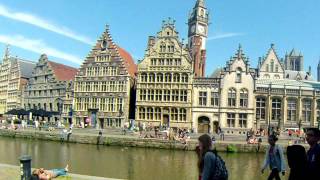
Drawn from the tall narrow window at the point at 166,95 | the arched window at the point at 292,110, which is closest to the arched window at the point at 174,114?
the tall narrow window at the point at 166,95

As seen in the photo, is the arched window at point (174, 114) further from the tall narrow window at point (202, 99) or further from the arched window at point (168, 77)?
the arched window at point (168, 77)

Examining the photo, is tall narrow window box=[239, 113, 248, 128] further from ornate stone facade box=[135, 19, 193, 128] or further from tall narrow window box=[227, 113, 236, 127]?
ornate stone facade box=[135, 19, 193, 128]

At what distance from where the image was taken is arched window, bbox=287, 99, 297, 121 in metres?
56.7

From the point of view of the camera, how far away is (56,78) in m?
67.7

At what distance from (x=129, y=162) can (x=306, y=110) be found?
3640 cm

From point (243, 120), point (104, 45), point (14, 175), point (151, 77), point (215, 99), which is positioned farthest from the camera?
point (104, 45)

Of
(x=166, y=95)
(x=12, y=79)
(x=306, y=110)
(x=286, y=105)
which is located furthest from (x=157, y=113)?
(x=12, y=79)

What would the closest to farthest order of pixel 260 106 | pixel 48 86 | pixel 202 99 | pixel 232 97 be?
pixel 232 97 → pixel 202 99 → pixel 260 106 → pixel 48 86

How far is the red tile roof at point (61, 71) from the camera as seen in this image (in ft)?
226

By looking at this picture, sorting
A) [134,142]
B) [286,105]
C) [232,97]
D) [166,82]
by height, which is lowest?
[134,142]

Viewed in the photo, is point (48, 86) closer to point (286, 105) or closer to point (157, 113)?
point (157, 113)

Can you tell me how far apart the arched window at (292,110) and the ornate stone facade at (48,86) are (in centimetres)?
3415

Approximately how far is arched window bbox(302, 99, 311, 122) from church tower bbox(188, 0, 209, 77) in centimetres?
1675

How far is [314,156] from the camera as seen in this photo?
294 inches
